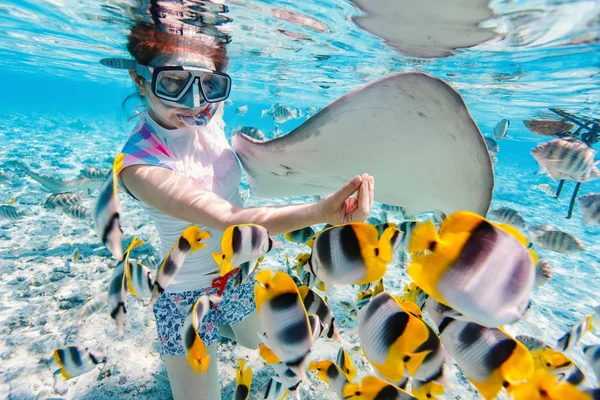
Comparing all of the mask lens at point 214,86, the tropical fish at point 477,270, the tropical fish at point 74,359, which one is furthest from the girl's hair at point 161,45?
the tropical fish at point 477,270

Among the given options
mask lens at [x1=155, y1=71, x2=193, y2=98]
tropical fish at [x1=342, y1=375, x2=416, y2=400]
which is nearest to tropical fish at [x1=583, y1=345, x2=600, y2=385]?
tropical fish at [x1=342, y1=375, x2=416, y2=400]

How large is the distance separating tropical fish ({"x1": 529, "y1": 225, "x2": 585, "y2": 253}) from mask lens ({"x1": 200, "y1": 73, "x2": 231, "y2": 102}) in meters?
5.83

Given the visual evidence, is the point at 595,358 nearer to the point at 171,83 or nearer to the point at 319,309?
the point at 319,309

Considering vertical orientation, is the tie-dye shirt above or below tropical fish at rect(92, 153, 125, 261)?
below

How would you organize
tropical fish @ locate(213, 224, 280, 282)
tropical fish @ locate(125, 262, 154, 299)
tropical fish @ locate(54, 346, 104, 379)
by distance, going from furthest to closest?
tropical fish @ locate(54, 346, 104, 379)
tropical fish @ locate(125, 262, 154, 299)
tropical fish @ locate(213, 224, 280, 282)

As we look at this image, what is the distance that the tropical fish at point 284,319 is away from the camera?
1925 mm

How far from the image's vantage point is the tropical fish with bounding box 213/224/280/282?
192 centimetres

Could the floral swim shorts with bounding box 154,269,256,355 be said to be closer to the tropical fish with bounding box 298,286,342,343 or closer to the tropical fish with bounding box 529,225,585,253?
the tropical fish with bounding box 298,286,342,343

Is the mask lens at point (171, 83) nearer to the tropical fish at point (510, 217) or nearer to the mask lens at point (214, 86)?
the mask lens at point (214, 86)

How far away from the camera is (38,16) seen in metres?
10.7

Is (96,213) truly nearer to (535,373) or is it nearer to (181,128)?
(181,128)

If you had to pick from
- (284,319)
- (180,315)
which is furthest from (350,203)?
(180,315)

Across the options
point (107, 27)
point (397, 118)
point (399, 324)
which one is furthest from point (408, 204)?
point (107, 27)

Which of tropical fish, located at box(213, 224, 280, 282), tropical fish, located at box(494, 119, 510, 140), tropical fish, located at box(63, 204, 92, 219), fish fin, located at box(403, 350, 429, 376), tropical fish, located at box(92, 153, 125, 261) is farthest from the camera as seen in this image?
tropical fish, located at box(494, 119, 510, 140)
